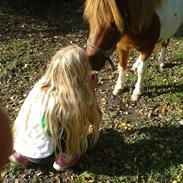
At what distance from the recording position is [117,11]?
3.13m

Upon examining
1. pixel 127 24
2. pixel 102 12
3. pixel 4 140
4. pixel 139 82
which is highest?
pixel 4 140

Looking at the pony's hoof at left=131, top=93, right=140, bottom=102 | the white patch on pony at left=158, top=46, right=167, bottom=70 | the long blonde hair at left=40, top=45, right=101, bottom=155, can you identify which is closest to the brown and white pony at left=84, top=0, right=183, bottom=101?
the pony's hoof at left=131, top=93, right=140, bottom=102

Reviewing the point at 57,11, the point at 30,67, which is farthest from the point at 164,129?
the point at 57,11

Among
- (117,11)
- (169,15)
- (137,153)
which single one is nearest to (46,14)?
(169,15)

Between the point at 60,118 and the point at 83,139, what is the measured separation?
1.13 feet

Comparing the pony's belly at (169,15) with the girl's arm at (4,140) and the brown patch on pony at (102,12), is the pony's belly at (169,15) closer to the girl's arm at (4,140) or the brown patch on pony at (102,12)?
the brown patch on pony at (102,12)

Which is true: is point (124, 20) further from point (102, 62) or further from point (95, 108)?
point (95, 108)

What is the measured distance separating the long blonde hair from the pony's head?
1.52 ft

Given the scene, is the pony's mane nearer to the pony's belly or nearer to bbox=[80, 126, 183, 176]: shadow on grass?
the pony's belly

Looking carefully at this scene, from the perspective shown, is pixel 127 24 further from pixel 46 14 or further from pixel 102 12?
pixel 46 14

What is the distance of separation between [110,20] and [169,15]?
88 centimetres

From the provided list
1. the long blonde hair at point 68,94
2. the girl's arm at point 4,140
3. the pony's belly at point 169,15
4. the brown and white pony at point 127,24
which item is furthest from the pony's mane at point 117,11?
the girl's arm at point 4,140

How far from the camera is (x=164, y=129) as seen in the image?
3.78 metres

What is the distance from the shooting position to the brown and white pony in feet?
10.5
